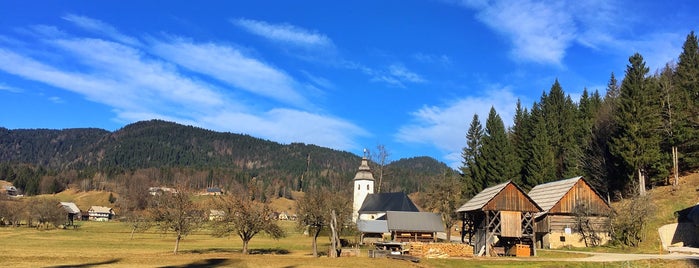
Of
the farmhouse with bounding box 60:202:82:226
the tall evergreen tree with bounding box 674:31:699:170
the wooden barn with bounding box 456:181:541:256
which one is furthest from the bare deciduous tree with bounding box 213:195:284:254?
the farmhouse with bounding box 60:202:82:226

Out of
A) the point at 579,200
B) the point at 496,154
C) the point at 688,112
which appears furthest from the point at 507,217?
the point at 496,154

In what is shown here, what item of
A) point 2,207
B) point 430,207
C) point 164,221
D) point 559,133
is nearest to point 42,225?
point 2,207

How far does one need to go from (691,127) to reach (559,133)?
2517 cm

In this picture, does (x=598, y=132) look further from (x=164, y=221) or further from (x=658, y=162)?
(x=164, y=221)

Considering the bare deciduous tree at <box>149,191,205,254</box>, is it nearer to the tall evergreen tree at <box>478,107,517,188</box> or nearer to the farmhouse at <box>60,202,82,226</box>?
the tall evergreen tree at <box>478,107,517,188</box>

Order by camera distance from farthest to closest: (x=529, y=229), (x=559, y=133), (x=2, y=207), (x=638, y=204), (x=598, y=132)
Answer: (x=2, y=207)
(x=559, y=133)
(x=598, y=132)
(x=529, y=229)
(x=638, y=204)

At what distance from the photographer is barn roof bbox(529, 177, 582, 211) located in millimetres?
51969

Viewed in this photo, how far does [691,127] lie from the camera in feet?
183

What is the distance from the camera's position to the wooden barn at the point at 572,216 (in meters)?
50.6

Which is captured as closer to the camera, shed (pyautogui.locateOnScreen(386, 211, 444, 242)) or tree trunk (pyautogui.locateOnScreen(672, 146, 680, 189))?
tree trunk (pyautogui.locateOnScreen(672, 146, 680, 189))

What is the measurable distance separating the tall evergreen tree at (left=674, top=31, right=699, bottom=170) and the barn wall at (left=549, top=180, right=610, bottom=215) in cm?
1257

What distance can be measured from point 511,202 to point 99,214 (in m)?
165

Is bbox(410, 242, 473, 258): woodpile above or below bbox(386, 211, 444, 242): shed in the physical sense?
below

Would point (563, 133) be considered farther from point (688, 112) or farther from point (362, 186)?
point (362, 186)
